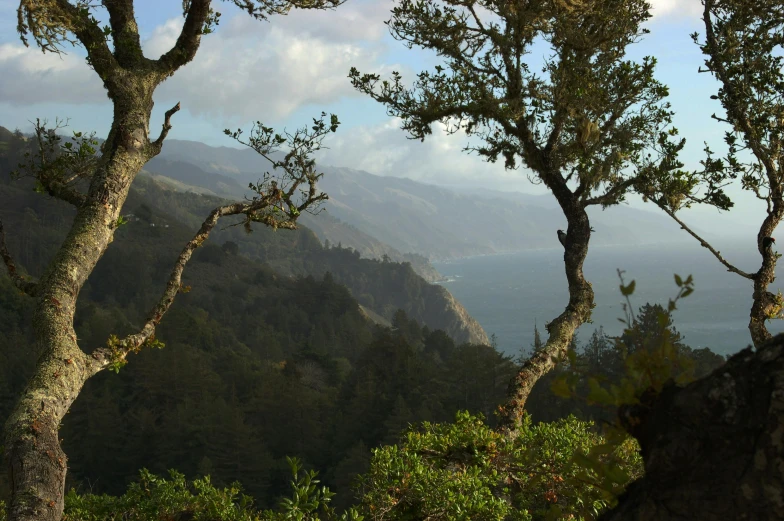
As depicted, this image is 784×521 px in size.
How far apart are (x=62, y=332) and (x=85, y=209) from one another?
46.3 inches

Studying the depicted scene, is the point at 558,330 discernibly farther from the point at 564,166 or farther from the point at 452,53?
the point at 452,53

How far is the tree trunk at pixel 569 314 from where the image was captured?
7625 millimetres

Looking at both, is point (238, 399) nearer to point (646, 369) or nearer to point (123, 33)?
point (123, 33)

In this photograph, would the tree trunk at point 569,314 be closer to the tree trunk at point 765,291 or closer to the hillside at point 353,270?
the tree trunk at point 765,291

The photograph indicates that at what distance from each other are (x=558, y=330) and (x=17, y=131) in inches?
6552

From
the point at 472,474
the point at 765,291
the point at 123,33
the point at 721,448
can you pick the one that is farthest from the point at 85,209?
the point at 765,291

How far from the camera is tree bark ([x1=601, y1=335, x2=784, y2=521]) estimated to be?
5.54ft

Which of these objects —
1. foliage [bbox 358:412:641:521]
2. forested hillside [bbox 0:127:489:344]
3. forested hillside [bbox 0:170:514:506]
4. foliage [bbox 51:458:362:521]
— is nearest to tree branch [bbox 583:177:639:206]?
foliage [bbox 358:412:641:521]

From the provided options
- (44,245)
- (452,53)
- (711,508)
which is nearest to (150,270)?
(44,245)

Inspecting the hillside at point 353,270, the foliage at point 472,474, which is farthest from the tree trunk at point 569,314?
the hillside at point 353,270

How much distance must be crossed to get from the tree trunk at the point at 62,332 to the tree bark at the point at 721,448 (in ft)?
11.0

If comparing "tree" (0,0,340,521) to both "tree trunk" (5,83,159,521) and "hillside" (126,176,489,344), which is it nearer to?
"tree trunk" (5,83,159,521)

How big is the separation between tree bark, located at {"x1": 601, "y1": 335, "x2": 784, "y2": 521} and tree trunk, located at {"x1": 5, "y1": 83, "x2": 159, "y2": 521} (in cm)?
336

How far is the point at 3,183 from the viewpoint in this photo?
114 m
